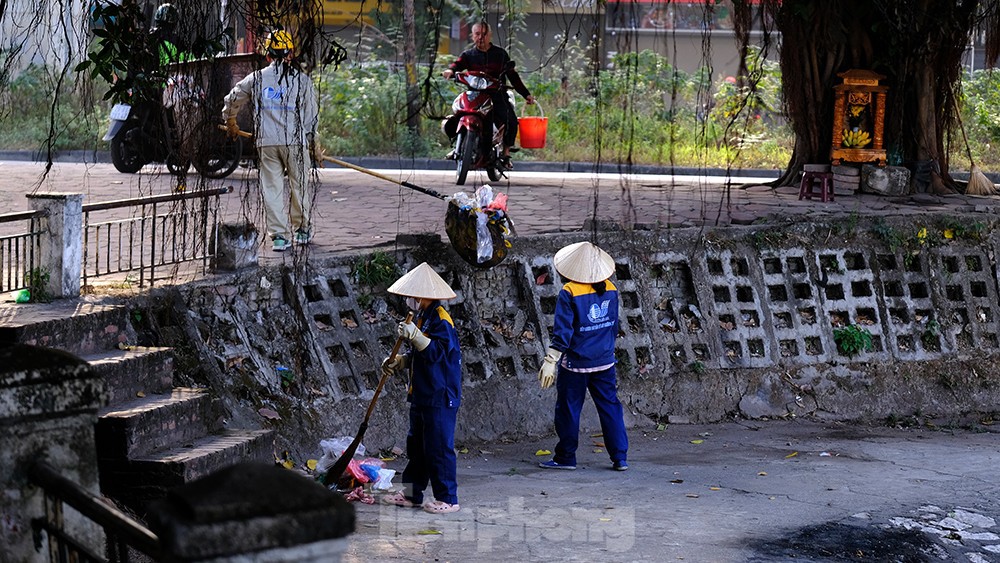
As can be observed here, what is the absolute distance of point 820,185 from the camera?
521 inches

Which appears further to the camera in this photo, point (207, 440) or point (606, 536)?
point (207, 440)

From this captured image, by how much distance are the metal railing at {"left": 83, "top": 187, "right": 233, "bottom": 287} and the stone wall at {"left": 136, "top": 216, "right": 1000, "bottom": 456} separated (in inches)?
14.0

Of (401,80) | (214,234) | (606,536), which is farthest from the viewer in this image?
(401,80)

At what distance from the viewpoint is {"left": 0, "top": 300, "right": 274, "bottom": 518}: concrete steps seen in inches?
276

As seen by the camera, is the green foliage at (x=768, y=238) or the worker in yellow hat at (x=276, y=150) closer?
the worker in yellow hat at (x=276, y=150)

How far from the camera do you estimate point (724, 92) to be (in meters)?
19.4

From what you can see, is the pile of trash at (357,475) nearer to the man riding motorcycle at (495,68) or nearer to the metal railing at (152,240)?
the metal railing at (152,240)

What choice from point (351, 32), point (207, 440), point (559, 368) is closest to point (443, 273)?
point (559, 368)

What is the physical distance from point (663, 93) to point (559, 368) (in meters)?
12.4

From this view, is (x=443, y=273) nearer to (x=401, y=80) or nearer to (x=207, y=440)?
(x=207, y=440)

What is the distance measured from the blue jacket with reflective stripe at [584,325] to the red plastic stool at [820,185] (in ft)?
16.1

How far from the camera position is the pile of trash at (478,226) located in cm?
926

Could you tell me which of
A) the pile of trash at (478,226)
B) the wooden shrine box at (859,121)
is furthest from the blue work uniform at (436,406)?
the wooden shrine box at (859,121)

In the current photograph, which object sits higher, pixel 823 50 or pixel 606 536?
pixel 823 50
